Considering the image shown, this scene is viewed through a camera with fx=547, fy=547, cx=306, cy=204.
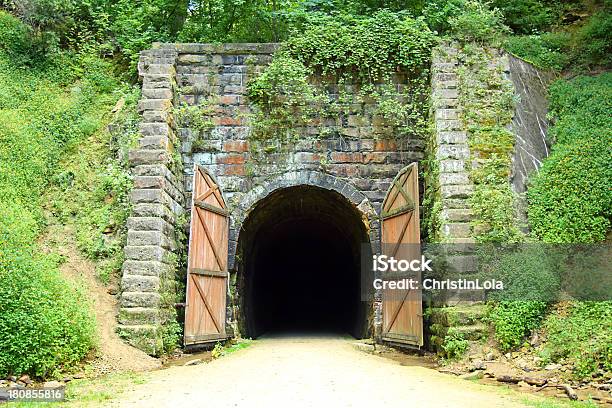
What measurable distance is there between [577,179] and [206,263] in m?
6.04

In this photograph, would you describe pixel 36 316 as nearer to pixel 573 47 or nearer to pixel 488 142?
pixel 488 142

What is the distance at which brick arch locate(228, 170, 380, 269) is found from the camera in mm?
9797

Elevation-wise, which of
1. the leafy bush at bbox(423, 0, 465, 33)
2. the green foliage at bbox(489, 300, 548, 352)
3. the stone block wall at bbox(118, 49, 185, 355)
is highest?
the leafy bush at bbox(423, 0, 465, 33)

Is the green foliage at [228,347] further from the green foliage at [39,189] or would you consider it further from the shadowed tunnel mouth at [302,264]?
the green foliage at [39,189]

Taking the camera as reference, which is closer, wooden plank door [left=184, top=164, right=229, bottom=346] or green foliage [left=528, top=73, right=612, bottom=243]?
green foliage [left=528, top=73, right=612, bottom=243]

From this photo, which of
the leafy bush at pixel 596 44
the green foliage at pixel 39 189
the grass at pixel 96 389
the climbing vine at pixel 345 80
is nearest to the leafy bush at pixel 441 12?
the climbing vine at pixel 345 80

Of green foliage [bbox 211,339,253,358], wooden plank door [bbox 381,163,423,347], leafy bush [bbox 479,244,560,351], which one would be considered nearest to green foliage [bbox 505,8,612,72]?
wooden plank door [bbox 381,163,423,347]

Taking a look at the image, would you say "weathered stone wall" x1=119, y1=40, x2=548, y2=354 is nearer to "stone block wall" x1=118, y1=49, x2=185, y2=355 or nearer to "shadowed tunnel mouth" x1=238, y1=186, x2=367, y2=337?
"stone block wall" x1=118, y1=49, x2=185, y2=355

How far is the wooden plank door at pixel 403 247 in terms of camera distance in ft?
27.8

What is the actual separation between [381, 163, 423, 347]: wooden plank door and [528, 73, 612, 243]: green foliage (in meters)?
1.80

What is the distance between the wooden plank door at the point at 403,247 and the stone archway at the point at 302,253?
0.46 meters

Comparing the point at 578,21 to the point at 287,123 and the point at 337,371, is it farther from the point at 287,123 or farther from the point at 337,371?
the point at 337,371


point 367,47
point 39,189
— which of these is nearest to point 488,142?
point 367,47

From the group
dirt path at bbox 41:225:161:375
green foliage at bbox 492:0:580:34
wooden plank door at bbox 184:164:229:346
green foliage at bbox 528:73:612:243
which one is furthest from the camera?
green foliage at bbox 492:0:580:34
